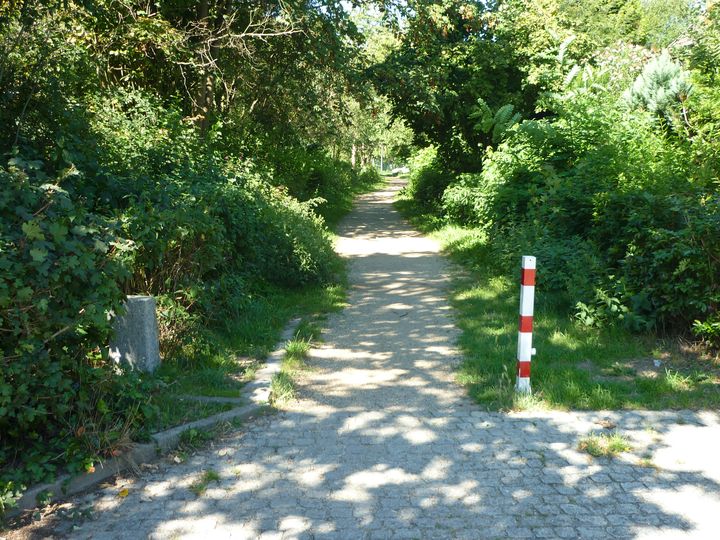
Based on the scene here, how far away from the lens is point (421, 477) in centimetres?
432

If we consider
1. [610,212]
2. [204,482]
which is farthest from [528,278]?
[204,482]

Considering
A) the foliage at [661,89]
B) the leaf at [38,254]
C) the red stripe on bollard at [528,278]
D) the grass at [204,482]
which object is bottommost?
the grass at [204,482]

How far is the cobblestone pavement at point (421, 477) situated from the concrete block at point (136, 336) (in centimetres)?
125

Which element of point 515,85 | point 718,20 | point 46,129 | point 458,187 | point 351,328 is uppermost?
point 718,20

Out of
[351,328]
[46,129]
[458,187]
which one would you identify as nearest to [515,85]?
[458,187]

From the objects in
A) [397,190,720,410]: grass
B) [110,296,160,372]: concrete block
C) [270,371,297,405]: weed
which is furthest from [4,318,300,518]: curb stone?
[397,190,720,410]: grass

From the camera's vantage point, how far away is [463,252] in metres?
14.2

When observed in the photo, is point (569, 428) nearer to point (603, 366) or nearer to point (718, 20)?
point (603, 366)

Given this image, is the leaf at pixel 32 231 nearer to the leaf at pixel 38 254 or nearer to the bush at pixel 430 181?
the leaf at pixel 38 254

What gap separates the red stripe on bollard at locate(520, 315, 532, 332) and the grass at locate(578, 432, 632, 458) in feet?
3.68

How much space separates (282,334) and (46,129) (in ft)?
11.8

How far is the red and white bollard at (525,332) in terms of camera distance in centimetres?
567

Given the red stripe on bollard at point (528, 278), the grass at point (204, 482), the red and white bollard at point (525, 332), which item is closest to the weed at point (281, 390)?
the grass at point (204, 482)

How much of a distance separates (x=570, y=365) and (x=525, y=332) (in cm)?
112
